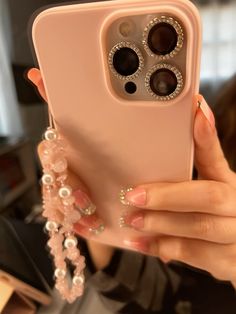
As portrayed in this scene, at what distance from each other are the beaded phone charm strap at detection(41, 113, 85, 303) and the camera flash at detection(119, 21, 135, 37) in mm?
105

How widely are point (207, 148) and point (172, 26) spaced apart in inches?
4.4

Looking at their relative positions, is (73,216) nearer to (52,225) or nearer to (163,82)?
(52,225)

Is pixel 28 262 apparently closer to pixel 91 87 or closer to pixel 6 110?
pixel 91 87

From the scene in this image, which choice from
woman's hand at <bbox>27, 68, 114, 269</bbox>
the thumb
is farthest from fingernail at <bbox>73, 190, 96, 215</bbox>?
the thumb

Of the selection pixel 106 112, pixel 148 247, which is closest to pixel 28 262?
pixel 148 247

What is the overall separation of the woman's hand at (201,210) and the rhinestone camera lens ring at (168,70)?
27 mm

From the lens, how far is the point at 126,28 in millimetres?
236

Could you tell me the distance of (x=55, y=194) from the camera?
1.04 feet

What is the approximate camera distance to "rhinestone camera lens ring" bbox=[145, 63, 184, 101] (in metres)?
0.24

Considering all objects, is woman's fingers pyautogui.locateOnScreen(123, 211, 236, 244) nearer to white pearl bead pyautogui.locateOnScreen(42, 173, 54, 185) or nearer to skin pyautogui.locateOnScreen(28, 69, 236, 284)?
skin pyautogui.locateOnScreen(28, 69, 236, 284)

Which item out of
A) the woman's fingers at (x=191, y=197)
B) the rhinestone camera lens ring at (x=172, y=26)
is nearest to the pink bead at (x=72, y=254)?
the woman's fingers at (x=191, y=197)

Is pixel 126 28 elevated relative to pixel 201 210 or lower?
elevated

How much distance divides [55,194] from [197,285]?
1.00 ft

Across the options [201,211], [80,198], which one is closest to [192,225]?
[201,211]
